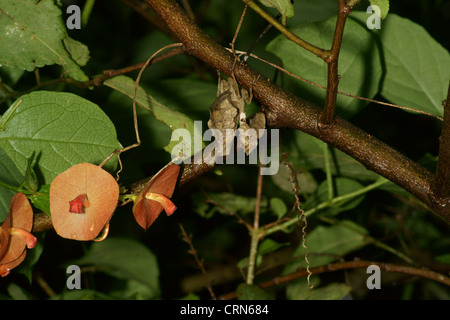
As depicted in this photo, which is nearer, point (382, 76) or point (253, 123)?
point (253, 123)

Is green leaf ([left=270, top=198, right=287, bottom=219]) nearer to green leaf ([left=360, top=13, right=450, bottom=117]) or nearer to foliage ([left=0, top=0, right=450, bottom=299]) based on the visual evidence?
foliage ([left=0, top=0, right=450, bottom=299])

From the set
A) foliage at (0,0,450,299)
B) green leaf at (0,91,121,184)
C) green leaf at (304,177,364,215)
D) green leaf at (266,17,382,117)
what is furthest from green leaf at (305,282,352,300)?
green leaf at (0,91,121,184)

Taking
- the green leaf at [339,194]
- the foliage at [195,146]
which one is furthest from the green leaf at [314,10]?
the green leaf at [339,194]

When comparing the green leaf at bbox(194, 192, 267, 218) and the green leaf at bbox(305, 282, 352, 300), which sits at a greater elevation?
the green leaf at bbox(194, 192, 267, 218)

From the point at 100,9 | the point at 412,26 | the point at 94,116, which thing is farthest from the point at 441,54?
the point at 100,9

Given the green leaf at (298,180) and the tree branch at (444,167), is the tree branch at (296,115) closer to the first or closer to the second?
the tree branch at (444,167)

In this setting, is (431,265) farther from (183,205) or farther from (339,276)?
(183,205)

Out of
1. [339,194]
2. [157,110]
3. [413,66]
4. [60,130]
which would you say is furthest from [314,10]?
[60,130]
